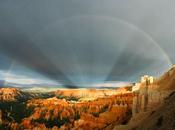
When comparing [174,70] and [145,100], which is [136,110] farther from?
[174,70]

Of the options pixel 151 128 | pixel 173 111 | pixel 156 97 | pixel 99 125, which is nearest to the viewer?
pixel 173 111

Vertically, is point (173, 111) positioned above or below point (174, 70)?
below

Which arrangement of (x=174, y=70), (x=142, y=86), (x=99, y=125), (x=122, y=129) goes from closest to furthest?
(x=122, y=129) < (x=174, y=70) < (x=142, y=86) < (x=99, y=125)

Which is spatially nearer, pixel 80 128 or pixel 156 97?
pixel 156 97

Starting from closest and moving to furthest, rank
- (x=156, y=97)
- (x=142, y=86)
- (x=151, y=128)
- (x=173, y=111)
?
(x=173, y=111) → (x=151, y=128) → (x=156, y=97) → (x=142, y=86)

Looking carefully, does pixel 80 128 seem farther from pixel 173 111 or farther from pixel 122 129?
pixel 173 111

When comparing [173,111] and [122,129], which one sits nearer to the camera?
[173,111]

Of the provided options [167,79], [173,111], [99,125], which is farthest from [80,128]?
[173,111]

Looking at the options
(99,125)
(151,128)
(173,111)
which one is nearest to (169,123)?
(173,111)

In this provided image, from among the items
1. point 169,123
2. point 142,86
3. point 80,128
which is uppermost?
point 142,86
